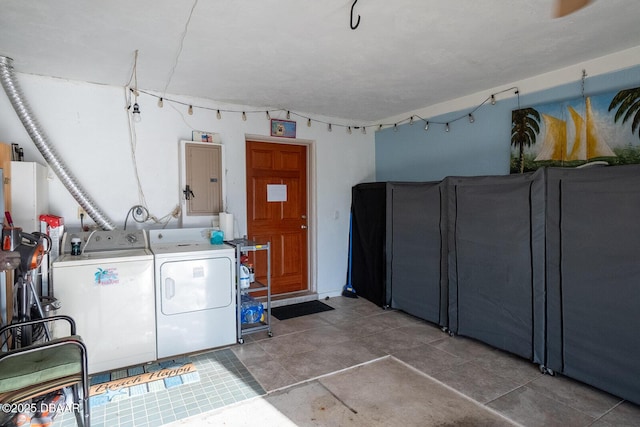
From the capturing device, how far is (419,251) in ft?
12.5

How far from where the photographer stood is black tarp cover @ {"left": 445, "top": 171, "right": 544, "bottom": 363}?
276 cm

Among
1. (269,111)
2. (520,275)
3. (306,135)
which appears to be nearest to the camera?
(520,275)

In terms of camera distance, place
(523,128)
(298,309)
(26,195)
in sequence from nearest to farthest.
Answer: (26,195) → (523,128) → (298,309)

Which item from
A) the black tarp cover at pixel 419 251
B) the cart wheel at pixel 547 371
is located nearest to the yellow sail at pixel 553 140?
the black tarp cover at pixel 419 251

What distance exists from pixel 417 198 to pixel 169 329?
270cm

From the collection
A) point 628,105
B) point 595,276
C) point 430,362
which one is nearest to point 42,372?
point 430,362

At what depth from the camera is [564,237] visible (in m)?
2.58

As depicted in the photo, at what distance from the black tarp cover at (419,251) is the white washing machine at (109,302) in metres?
2.55

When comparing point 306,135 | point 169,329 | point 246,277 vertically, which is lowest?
point 169,329

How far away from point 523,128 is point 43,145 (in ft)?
13.8

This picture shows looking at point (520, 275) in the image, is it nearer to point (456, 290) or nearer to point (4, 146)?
point (456, 290)

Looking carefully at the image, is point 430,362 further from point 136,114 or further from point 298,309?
point 136,114

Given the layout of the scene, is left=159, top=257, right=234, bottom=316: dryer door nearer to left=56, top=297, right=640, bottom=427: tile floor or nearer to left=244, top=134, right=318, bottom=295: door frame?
left=56, top=297, right=640, bottom=427: tile floor

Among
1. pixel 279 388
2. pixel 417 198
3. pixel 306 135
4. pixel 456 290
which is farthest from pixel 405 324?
pixel 306 135
